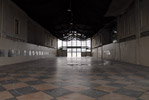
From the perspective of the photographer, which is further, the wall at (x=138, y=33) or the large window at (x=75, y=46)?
the large window at (x=75, y=46)

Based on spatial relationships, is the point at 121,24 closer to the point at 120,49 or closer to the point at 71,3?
the point at 120,49

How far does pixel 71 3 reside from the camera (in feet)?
41.1

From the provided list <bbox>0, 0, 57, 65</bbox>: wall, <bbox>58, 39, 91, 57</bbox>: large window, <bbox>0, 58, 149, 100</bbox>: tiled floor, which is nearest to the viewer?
<bbox>0, 58, 149, 100</bbox>: tiled floor

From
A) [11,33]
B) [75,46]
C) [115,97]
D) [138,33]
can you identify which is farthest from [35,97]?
[75,46]

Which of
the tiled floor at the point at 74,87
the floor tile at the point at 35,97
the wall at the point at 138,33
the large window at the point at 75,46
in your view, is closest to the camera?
the floor tile at the point at 35,97

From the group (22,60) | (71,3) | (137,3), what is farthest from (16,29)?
(137,3)

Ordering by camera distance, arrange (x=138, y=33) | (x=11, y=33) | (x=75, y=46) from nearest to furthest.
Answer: (x=138, y=33)
(x=11, y=33)
(x=75, y=46)

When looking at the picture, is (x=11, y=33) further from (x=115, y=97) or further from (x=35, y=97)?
(x=115, y=97)

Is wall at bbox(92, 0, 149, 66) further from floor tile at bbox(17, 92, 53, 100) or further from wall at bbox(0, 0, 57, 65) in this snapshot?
wall at bbox(0, 0, 57, 65)

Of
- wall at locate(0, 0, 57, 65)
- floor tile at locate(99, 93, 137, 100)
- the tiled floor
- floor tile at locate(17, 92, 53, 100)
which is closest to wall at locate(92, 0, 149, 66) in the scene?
the tiled floor

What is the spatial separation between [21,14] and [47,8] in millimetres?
3124

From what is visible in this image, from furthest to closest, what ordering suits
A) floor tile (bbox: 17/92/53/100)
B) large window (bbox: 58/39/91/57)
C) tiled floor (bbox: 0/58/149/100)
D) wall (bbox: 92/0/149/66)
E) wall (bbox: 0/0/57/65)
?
large window (bbox: 58/39/91/57)
wall (bbox: 0/0/57/65)
wall (bbox: 92/0/149/66)
tiled floor (bbox: 0/58/149/100)
floor tile (bbox: 17/92/53/100)

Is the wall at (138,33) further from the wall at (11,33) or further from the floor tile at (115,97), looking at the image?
the wall at (11,33)

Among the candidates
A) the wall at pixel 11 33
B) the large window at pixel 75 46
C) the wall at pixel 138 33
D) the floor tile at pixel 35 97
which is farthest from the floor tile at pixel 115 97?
the large window at pixel 75 46
